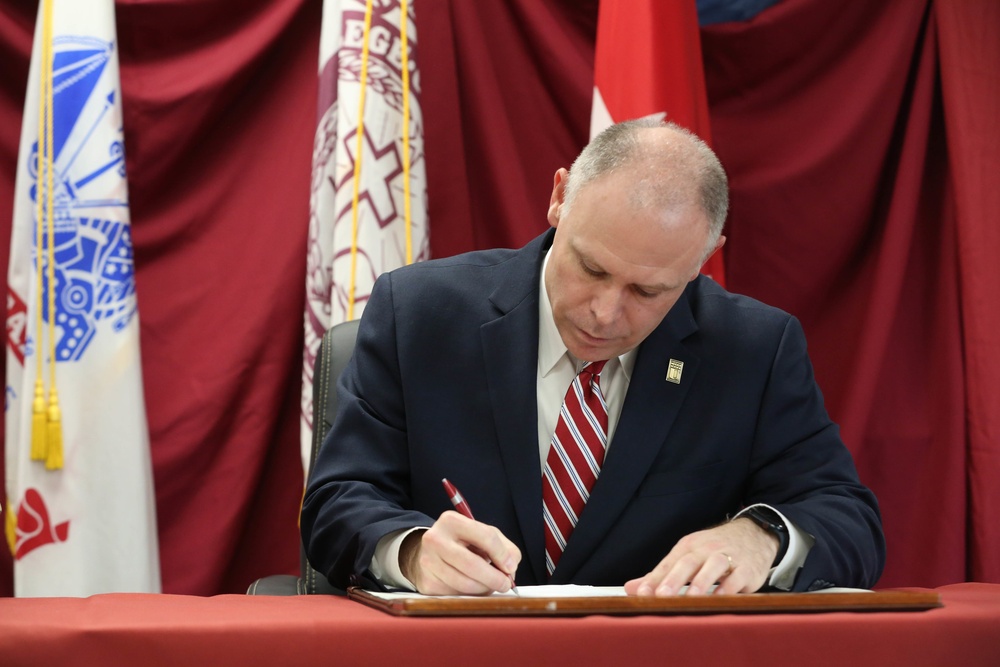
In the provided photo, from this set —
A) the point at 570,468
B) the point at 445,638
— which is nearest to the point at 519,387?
the point at 570,468

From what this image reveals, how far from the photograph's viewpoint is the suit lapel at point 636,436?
1.63 m

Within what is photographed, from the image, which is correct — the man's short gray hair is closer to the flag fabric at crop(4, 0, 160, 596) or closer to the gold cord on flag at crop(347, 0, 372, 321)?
A: the gold cord on flag at crop(347, 0, 372, 321)

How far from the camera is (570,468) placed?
1678 millimetres

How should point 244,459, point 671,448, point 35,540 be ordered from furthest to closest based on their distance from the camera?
point 244,459
point 35,540
point 671,448

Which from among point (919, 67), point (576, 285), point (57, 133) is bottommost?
point (576, 285)

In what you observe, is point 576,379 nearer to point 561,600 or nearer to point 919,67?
point 561,600

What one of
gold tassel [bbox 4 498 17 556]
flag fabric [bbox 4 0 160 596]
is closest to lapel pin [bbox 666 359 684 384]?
flag fabric [bbox 4 0 160 596]

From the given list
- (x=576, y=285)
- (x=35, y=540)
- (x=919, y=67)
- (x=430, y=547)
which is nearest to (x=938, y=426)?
(x=919, y=67)

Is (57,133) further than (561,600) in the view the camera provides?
Yes

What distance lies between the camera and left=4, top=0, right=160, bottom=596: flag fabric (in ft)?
7.72

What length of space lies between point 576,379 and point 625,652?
755 mm

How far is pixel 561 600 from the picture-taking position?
3.44 ft

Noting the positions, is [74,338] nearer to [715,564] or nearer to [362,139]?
[362,139]

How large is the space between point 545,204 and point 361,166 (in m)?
0.61
